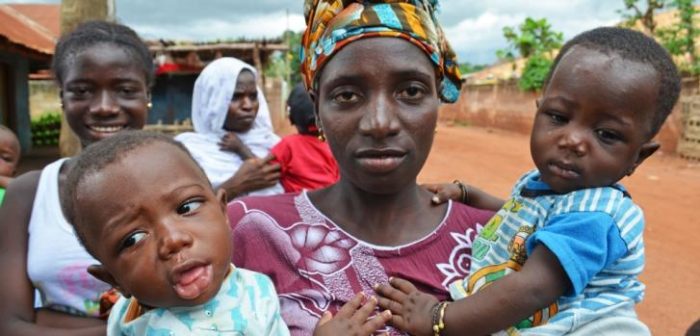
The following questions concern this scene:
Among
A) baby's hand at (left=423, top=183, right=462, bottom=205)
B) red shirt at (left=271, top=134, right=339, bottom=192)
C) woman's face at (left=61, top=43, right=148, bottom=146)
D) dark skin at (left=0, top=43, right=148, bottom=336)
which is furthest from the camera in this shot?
red shirt at (left=271, top=134, right=339, bottom=192)

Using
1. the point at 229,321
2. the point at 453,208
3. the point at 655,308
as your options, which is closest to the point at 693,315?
the point at 655,308

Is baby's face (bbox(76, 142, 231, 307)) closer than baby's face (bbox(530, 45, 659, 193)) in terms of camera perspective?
Yes

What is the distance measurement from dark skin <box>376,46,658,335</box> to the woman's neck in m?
0.21

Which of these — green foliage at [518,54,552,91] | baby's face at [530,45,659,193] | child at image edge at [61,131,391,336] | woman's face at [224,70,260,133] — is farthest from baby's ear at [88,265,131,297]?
green foliage at [518,54,552,91]

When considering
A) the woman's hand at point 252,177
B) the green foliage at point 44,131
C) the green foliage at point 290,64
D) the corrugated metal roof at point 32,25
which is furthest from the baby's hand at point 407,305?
the green foliage at point 290,64

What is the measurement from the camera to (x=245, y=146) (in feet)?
13.6

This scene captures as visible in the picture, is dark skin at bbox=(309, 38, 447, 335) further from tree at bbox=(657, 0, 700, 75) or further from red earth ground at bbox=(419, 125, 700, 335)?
tree at bbox=(657, 0, 700, 75)

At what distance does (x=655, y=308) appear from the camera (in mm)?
5816

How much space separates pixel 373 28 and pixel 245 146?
248 cm

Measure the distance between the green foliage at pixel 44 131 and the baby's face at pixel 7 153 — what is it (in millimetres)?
15800

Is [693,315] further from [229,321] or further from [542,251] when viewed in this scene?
[229,321]

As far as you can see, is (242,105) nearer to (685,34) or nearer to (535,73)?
(685,34)

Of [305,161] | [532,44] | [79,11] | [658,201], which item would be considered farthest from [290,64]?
[305,161]

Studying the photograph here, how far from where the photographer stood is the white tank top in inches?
81.4
